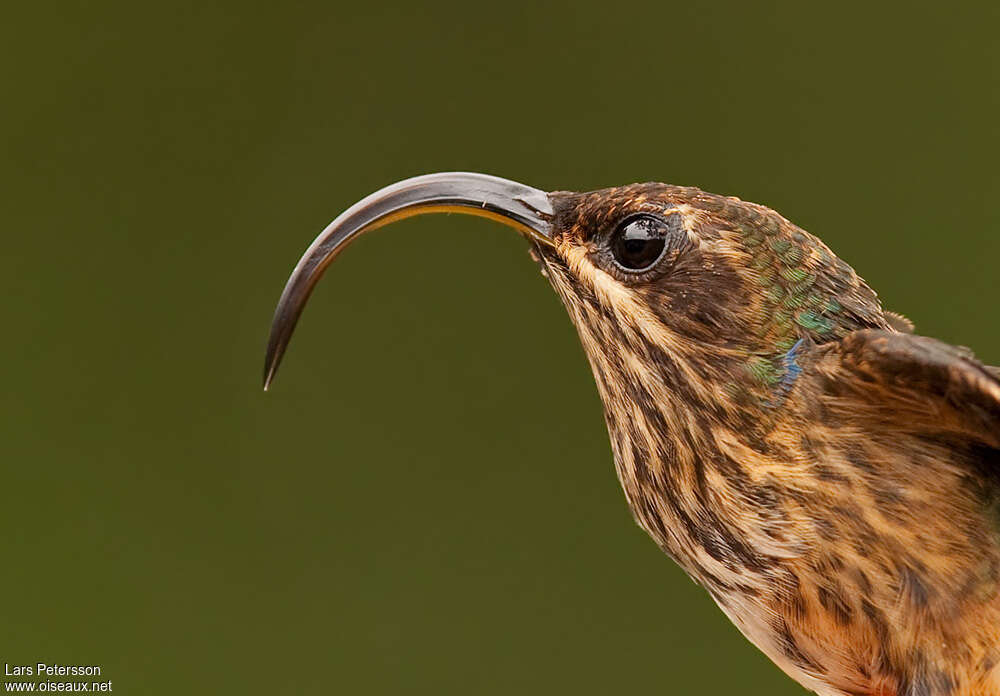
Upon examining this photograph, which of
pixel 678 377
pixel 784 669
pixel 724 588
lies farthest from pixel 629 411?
pixel 784 669

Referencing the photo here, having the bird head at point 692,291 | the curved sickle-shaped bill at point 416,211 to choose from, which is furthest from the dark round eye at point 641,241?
the curved sickle-shaped bill at point 416,211

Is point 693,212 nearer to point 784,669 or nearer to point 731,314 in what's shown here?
point 731,314

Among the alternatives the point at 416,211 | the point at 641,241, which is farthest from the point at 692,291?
the point at 416,211

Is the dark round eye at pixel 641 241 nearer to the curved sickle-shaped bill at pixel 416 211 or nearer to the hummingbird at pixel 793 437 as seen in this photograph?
the hummingbird at pixel 793 437

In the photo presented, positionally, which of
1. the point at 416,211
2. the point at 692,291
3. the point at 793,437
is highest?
the point at 416,211

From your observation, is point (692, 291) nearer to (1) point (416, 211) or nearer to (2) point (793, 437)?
(2) point (793, 437)

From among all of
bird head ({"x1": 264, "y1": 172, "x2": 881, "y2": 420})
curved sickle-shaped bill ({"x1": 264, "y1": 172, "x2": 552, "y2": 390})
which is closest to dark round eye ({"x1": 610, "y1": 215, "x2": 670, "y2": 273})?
bird head ({"x1": 264, "y1": 172, "x2": 881, "y2": 420})
